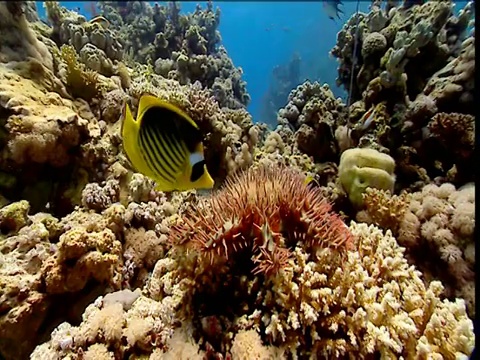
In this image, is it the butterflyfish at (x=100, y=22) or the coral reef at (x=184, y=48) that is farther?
the coral reef at (x=184, y=48)

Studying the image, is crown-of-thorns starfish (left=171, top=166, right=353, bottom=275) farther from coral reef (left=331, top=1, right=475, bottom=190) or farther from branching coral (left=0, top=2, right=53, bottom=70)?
branching coral (left=0, top=2, right=53, bottom=70)

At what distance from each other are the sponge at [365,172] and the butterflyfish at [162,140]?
6.79 ft

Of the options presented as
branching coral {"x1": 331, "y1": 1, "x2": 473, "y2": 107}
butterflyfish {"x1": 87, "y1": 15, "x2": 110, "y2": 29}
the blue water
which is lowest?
butterflyfish {"x1": 87, "y1": 15, "x2": 110, "y2": 29}

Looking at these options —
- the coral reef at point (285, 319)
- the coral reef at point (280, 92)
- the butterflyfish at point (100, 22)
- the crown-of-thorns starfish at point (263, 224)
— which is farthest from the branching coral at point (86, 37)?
the coral reef at point (285, 319)

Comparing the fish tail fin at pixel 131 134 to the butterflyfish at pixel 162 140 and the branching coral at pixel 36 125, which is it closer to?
the butterflyfish at pixel 162 140

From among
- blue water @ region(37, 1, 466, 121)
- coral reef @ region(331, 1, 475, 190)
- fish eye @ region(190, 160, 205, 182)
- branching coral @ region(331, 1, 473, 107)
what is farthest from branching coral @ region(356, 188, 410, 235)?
fish eye @ region(190, 160, 205, 182)

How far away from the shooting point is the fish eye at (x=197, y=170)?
4.13ft

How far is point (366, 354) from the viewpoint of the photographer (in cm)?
165

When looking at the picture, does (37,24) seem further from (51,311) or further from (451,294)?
(451,294)

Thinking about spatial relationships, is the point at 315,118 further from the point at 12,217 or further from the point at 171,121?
the point at 12,217

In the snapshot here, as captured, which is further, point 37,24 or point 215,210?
point 37,24

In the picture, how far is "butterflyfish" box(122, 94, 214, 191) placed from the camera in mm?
1218

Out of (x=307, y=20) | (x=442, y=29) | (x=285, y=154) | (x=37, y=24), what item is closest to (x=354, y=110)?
(x=285, y=154)

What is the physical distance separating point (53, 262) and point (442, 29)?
4563 millimetres
